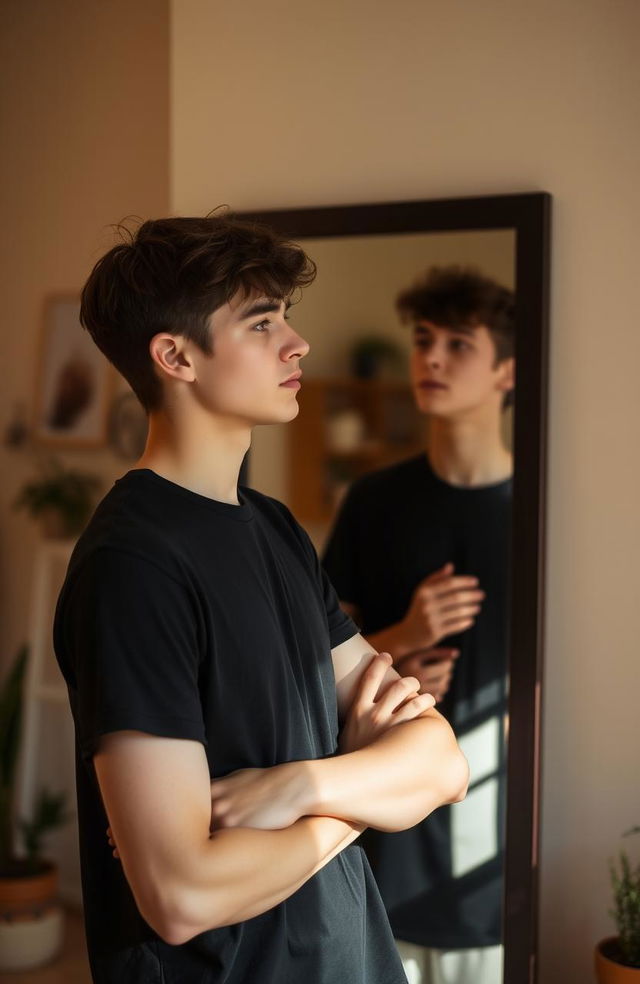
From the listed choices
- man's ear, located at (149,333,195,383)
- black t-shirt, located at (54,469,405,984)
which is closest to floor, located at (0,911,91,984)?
black t-shirt, located at (54,469,405,984)

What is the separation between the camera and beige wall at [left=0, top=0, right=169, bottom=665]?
12.4 feet

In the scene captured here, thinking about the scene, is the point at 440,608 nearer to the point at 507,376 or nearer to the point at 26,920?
the point at 507,376

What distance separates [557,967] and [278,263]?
1.88 m

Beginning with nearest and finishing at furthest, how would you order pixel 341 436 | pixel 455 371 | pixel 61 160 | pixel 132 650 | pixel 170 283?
pixel 132 650 → pixel 170 283 → pixel 455 371 → pixel 341 436 → pixel 61 160

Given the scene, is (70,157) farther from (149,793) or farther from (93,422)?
(149,793)

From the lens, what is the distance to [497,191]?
2.59 meters

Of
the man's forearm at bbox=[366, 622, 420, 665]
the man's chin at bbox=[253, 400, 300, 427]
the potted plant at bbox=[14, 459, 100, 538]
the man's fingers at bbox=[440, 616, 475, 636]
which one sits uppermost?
the man's chin at bbox=[253, 400, 300, 427]

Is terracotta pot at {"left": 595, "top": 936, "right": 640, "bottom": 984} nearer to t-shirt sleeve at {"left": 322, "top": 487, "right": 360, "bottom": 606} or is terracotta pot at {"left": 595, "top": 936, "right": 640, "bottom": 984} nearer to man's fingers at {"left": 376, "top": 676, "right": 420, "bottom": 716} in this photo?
t-shirt sleeve at {"left": 322, "top": 487, "right": 360, "bottom": 606}

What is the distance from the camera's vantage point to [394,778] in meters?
1.49

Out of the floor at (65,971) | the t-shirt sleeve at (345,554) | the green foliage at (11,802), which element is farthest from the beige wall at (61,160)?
the t-shirt sleeve at (345,554)

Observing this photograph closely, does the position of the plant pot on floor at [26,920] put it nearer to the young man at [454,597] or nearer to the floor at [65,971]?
the floor at [65,971]

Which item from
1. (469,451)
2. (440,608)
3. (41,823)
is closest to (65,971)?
(41,823)

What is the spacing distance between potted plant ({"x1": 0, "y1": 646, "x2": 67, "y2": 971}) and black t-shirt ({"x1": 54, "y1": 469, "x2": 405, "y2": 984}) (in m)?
2.26

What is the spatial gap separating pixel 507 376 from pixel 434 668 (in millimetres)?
701
